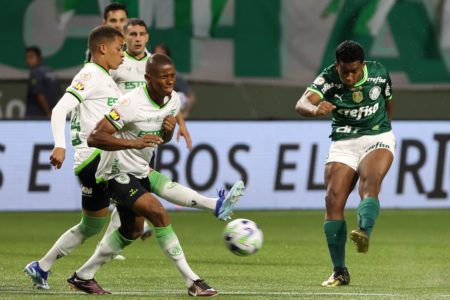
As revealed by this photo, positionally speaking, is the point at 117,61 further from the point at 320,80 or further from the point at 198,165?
the point at 198,165

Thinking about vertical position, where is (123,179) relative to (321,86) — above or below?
below

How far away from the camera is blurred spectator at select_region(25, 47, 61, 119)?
19531 mm

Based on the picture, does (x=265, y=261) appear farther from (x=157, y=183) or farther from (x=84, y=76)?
(x=84, y=76)

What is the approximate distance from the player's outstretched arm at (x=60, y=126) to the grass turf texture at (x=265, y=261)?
3.07ft

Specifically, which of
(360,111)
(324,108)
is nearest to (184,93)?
(360,111)

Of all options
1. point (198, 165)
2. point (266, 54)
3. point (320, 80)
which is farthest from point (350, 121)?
point (266, 54)

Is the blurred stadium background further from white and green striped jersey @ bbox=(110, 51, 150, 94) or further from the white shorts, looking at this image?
the white shorts

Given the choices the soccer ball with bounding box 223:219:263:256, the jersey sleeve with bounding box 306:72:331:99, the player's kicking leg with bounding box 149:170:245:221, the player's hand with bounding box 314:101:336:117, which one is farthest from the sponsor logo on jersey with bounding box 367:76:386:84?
the soccer ball with bounding box 223:219:263:256

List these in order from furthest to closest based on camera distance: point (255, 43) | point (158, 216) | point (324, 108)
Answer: point (255, 43) < point (324, 108) < point (158, 216)

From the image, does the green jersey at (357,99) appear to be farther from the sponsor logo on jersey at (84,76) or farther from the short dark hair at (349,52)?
the sponsor logo on jersey at (84,76)

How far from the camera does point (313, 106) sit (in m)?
10.7

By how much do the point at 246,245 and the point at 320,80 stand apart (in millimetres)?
1710

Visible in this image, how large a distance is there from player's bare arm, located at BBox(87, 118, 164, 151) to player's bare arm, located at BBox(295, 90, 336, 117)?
4.07 ft

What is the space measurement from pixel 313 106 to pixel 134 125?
60.3 inches
